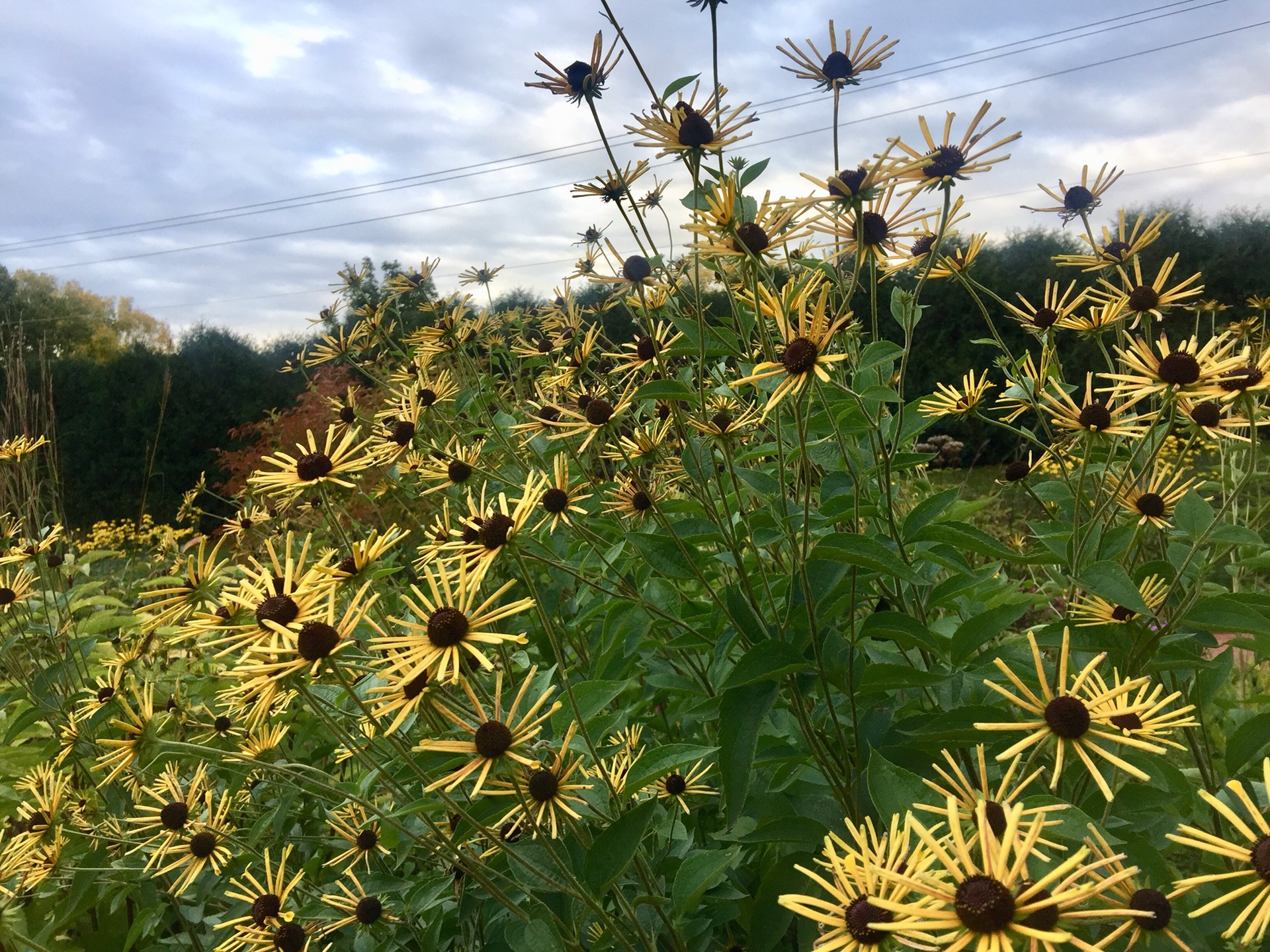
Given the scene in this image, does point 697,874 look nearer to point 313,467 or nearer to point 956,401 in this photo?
point 313,467

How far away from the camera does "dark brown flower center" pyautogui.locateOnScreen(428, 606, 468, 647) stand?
1.03 m

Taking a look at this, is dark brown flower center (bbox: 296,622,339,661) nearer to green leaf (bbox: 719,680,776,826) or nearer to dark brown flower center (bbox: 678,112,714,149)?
green leaf (bbox: 719,680,776,826)

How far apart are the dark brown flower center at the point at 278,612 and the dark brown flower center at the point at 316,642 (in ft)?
0.22

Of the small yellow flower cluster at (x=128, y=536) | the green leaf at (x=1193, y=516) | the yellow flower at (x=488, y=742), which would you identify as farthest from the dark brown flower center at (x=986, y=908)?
the small yellow flower cluster at (x=128, y=536)

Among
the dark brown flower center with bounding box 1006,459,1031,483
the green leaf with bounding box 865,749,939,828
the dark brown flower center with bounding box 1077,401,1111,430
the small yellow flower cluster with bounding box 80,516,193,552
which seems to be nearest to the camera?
the green leaf with bounding box 865,749,939,828

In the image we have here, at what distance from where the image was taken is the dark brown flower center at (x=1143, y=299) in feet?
5.61

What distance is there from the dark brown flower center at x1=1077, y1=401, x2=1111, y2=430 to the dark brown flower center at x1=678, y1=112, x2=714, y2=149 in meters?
0.90

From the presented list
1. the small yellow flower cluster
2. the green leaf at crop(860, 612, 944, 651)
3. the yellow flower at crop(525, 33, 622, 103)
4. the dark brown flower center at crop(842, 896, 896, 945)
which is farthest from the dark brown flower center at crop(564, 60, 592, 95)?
the small yellow flower cluster

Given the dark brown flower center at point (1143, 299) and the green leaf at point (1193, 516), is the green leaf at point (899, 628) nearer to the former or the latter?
the green leaf at point (1193, 516)

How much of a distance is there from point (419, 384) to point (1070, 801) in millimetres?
2194

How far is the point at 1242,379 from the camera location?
115cm

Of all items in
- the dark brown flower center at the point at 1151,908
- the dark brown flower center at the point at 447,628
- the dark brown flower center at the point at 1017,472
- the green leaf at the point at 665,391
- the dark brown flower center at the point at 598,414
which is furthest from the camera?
the dark brown flower center at the point at 1017,472

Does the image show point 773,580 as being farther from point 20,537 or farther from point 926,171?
point 20,537

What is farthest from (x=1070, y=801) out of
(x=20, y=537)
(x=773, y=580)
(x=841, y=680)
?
(x=20, y=537)
